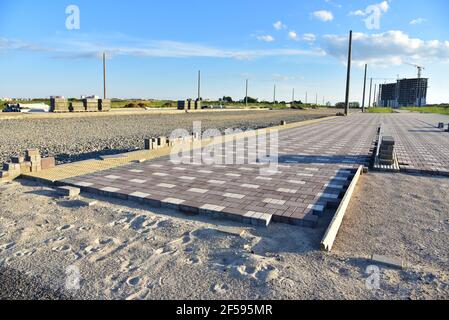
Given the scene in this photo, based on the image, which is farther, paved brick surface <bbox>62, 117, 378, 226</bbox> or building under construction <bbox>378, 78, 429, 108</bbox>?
building under construction <bbox>378, 78, 429, 108</bbox>

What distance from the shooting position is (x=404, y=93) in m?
122

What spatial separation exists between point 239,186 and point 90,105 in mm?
26993

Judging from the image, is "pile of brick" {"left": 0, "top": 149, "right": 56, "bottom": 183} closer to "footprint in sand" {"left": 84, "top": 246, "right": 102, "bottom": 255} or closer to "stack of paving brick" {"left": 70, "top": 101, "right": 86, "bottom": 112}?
"footprint in sand" {"left": 84, "top": 246, "right": 102, "bottom": 255}

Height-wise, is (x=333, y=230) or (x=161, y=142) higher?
(x=161, y=142)

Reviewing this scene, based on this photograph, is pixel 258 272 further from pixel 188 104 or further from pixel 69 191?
pixel 188 104

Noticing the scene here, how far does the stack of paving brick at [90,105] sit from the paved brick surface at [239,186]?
23684 millimetres

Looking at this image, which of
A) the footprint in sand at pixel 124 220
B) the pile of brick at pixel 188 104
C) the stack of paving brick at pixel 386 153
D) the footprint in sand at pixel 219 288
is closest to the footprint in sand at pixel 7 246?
the footprint in sand at pixel 124 220

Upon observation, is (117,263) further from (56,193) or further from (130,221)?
(56,193)

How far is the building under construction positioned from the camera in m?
112

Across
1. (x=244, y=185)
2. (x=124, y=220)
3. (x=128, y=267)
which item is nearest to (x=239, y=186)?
(x=244, y=185)

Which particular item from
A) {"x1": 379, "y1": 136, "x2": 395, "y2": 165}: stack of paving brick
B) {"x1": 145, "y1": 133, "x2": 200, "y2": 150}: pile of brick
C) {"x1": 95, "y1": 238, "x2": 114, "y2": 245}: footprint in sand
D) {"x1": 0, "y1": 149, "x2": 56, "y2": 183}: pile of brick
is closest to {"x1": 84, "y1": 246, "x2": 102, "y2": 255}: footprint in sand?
{"x1": 95, "y1": 238, "x2": 114, "y2": 245}: footprint in sand

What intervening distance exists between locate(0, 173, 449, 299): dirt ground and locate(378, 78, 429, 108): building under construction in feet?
406

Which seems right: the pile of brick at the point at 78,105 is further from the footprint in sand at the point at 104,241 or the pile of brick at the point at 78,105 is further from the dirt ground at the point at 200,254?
the footprint in sand at the point at 104,241

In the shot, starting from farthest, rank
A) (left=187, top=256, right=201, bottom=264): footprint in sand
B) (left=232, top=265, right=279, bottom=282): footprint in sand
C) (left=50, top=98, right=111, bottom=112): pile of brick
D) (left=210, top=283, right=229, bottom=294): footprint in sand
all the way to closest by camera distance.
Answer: (left=50, top=98, right=111, bottom=112): pile of brick < (left=187, top=256, right=201, bottom=264): footprint in sand < (left=232, top=265, right=279, bottom=282): footprint in sand < (left=210, top=283, right=229, bottom=294): footprint in sand
